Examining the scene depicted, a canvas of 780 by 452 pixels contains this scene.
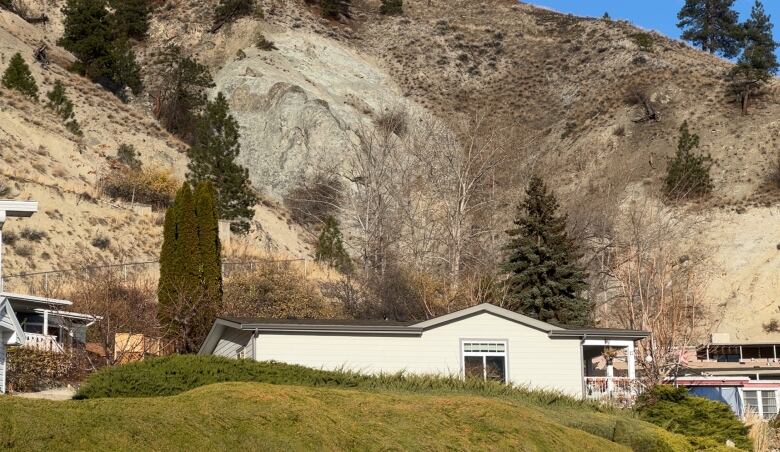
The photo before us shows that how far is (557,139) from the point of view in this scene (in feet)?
Answer: 269

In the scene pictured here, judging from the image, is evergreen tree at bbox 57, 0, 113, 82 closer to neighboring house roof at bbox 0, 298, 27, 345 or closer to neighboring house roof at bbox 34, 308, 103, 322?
neighboring house roof at bbox 34, 308, 103, 322

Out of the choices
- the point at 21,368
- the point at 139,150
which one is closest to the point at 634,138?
the point at 139,150

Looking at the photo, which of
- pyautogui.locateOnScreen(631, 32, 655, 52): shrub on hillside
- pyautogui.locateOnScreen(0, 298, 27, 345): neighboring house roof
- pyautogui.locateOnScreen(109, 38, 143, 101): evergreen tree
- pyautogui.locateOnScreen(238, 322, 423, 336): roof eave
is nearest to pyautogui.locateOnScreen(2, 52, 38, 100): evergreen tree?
pyautogui.locateOnScreen(109, 38, 143, 101): evergreen tree

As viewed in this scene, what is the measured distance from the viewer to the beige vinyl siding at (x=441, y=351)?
2702 centimetres

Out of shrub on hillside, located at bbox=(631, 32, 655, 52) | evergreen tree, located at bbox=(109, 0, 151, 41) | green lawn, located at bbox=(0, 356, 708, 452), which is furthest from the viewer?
shrub on hillside, located at bbox=(631, 32, 655, 52)

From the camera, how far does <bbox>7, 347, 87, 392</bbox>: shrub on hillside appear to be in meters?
28.1

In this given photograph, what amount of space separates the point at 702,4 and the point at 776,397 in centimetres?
6767

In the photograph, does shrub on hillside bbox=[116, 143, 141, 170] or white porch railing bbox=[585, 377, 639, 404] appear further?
shrub on hillside bbox=[116, 143, 141, 170]

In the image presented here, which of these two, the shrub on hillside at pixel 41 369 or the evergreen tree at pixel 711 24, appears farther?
the evergreen tree at pixel 711 24

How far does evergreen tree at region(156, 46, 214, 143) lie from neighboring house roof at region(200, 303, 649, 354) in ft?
144

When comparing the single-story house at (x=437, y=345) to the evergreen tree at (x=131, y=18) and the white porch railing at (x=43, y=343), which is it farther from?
the evergreen tree at (x=131, y=18)

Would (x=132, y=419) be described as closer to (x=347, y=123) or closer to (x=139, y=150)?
(x=139, y=150)

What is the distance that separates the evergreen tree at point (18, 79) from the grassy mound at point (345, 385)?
4504 centimetres

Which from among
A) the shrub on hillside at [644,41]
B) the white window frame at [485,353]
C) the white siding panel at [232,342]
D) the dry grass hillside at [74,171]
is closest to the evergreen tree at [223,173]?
the dry grass hillside at [74,171]
